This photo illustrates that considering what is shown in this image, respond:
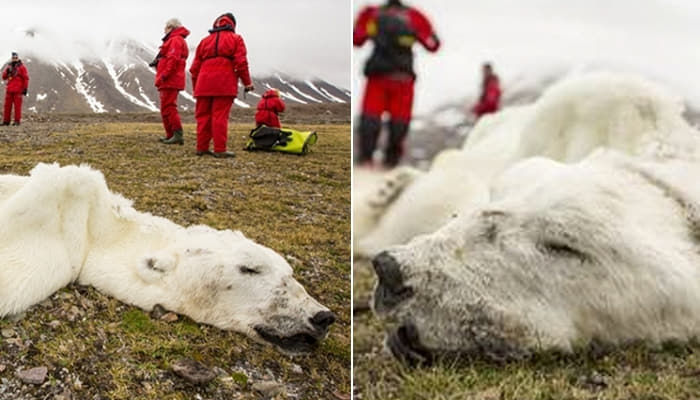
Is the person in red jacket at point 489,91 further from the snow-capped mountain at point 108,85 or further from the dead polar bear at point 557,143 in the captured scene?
the snow-capped mountain at point 108,85

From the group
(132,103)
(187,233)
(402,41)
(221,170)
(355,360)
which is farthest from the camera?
(132,103)

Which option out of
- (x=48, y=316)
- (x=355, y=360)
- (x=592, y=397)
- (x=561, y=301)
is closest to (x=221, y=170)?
(x=48, y=316)

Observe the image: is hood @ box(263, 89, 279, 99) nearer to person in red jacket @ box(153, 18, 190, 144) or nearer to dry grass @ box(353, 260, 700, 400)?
person in red jacket @ box(153, 18, 190, 144)

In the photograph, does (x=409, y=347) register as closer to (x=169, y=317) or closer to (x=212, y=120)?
(x=169, y=317)

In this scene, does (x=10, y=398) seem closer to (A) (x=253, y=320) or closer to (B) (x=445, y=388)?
(A) (x=253, y=320)

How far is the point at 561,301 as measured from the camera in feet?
3.82

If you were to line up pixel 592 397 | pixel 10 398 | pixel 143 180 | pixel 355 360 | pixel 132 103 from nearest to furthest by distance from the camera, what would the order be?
1. pixel 592 397
2. pixel 10 398
3. pixel 355 360
4. pixel 143 180
5. pixel 132 103

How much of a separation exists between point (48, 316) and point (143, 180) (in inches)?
27.6

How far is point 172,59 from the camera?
7.66 ft

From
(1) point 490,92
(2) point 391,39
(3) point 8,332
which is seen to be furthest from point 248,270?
(2) point 391,39

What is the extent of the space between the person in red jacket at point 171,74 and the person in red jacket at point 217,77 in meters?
0.10

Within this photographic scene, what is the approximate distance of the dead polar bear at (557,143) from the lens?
1803 millimetres

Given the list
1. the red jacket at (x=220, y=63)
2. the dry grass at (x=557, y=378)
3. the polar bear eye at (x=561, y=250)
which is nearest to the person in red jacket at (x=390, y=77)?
the dry grass at (x=557, y=378)

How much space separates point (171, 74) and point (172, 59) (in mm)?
72
